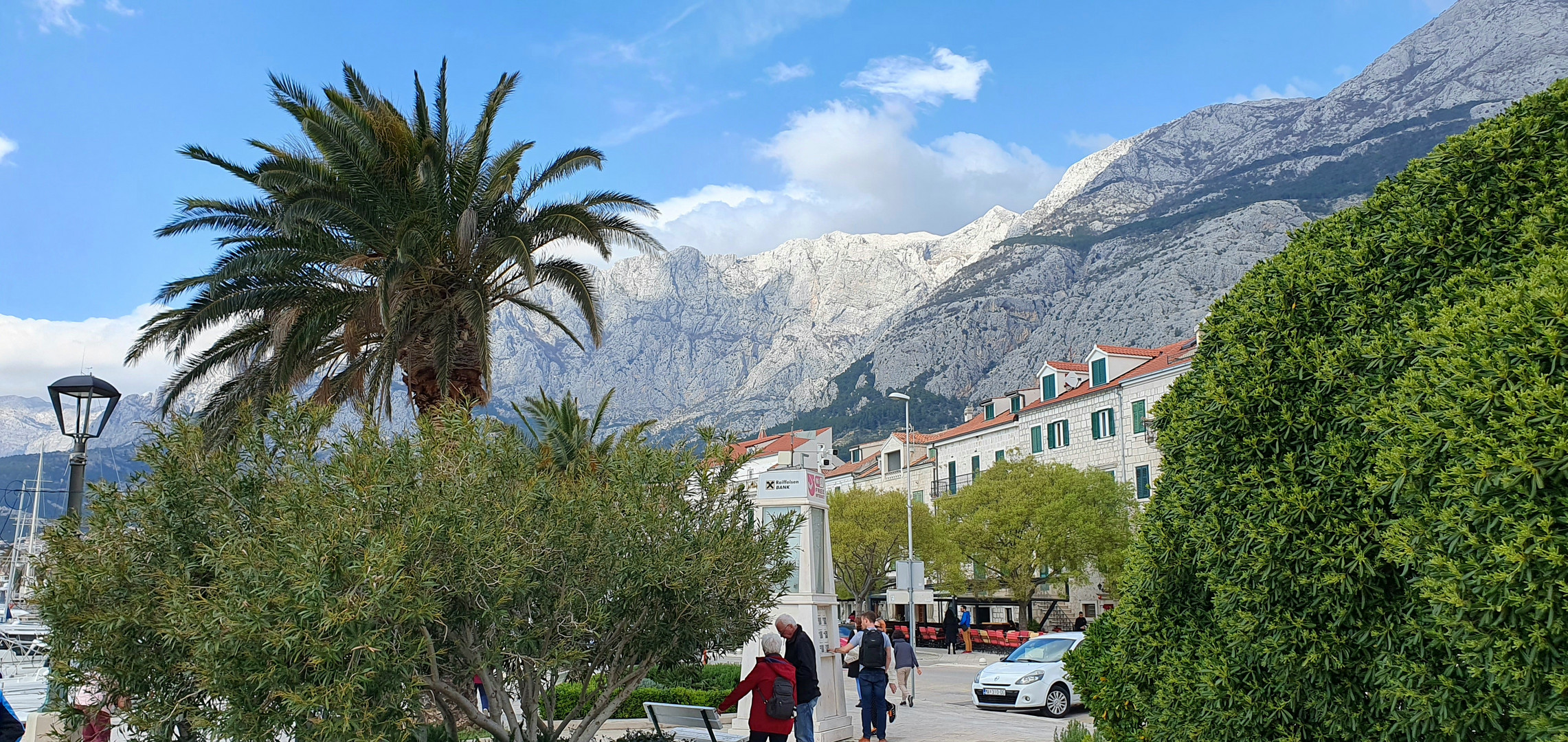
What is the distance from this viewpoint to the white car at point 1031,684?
18.9 m

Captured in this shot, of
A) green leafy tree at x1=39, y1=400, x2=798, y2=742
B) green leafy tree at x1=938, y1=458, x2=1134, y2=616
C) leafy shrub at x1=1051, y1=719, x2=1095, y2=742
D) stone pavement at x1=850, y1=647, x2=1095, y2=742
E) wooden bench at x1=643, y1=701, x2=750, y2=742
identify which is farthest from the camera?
green leafy tree at x1=938, y1=458, x2=1134, y2=616

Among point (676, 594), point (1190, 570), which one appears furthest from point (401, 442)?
point (1190, 570)

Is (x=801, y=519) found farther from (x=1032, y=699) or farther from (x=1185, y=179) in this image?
(x=1185, y=179)

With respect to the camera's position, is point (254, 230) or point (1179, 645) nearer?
point (1179, 645)

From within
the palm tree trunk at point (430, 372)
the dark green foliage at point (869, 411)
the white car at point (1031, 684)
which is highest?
the dark green foliage at point (869, 411)

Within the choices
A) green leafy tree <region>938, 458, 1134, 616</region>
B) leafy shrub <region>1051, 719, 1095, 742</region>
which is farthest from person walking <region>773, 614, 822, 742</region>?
green leafy tree <region>938, 458, 1134, 616</region>

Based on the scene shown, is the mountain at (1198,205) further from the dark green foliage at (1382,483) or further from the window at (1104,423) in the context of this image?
the dark green foliage at (1382,483)

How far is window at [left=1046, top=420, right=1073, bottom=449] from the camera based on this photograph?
Answer: 1962 inches

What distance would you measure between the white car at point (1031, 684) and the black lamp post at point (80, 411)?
47.8 feet

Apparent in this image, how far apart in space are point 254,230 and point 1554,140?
49.5ft

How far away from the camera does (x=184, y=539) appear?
23.8 feet

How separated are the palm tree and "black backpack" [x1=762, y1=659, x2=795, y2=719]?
5555 mm

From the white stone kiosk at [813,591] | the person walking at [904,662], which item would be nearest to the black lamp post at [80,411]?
the white stone kiosk at [813,591]

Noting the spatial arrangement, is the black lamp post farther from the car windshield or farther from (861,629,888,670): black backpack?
the car windshield
